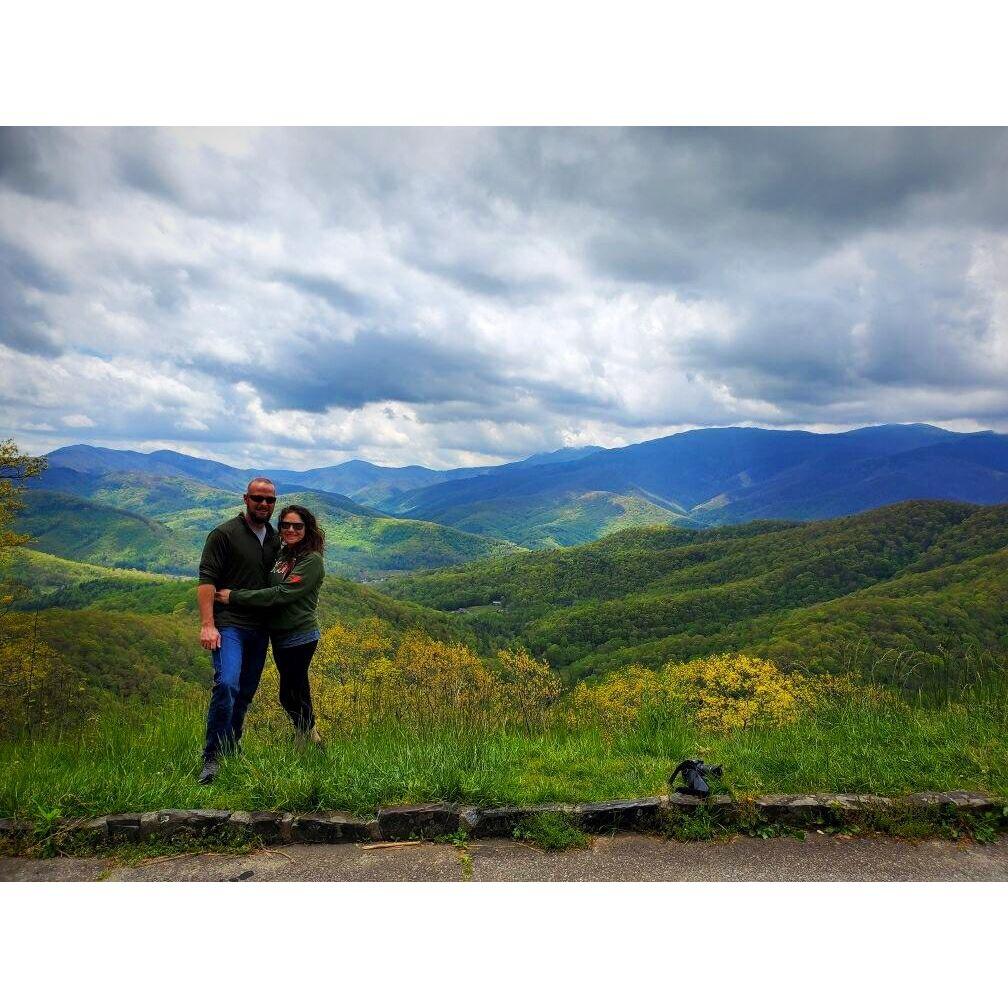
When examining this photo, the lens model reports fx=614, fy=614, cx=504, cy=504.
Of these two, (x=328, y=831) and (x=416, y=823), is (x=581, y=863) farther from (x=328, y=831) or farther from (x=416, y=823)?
(x=328, y=831)

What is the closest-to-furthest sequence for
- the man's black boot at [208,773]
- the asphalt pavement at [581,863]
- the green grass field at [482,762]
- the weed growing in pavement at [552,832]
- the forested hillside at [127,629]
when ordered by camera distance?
the asphalt pavement at [581,863], the weed growing in pavement at [552,832], the green grass field at [482,762], the man's black boot at [208,773], the forested hillside at [127,629]

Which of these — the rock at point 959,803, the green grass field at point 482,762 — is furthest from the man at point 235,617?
the rock at point 959,803

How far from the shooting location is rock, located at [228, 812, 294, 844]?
431cm

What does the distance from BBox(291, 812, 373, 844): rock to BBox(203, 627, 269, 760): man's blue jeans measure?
1.29 metres

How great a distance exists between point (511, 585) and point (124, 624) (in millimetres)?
118833

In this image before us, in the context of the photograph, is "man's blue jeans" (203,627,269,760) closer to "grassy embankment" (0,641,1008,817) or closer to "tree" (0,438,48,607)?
"grassy embankment" (0,641,1008,817)

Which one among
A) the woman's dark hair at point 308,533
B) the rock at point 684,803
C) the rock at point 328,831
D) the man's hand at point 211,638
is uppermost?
the woman's dark hair at point 308,533

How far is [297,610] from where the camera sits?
5.66 meters

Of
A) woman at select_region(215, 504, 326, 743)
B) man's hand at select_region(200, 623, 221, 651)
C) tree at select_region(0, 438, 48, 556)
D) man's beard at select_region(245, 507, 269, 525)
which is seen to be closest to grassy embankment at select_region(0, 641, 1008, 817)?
woman at select_region(215, 504, 326, 743)

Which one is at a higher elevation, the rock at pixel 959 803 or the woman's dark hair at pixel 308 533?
the woman's dark hair at pixel 308 533

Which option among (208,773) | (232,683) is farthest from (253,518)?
(208,773)

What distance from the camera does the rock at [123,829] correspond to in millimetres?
4277

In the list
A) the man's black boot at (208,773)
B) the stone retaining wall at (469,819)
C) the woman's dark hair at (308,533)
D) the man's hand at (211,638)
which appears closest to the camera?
the stone retaining wall at (469,819)

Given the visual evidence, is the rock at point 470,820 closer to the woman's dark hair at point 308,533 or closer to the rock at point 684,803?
the rock at point 684,803
